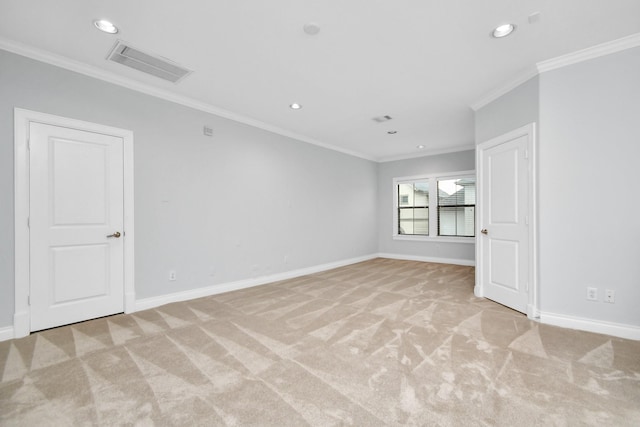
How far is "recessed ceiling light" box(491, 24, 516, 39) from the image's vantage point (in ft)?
8.16

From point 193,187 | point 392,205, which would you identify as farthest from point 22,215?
point 392,205

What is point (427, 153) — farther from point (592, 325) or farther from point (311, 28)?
point (311, 28)

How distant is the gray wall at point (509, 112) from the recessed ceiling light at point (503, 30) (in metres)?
0.90

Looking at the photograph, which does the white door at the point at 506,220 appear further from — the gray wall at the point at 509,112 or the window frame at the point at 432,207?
the window frame at the point at 432,207

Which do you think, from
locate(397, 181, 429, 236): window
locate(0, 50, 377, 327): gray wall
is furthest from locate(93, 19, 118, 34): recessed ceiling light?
locate(397, 181, 429, 236): window

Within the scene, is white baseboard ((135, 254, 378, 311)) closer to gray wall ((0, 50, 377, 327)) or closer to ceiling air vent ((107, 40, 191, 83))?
gray wall ((0, 50, 377, 327))

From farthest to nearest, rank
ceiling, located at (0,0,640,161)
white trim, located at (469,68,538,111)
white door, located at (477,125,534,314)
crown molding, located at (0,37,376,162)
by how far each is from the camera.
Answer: white door, located at (477,125,534,314) → white trim, located at (469,68,538,111) → crown molding, located at (0,37,376,162) → ceiling, located at (0,0,640,161)

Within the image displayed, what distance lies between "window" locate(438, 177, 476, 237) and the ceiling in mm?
3254

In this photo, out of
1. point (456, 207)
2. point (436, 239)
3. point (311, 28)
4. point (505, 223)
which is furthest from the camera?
point (436, 239)

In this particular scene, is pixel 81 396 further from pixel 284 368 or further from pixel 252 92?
pixel 252 92

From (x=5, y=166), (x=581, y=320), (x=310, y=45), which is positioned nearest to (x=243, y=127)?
(x=310, y=45)

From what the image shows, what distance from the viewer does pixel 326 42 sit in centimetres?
269

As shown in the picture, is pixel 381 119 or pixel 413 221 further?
pixel 413 221

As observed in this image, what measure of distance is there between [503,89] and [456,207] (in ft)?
12.6
